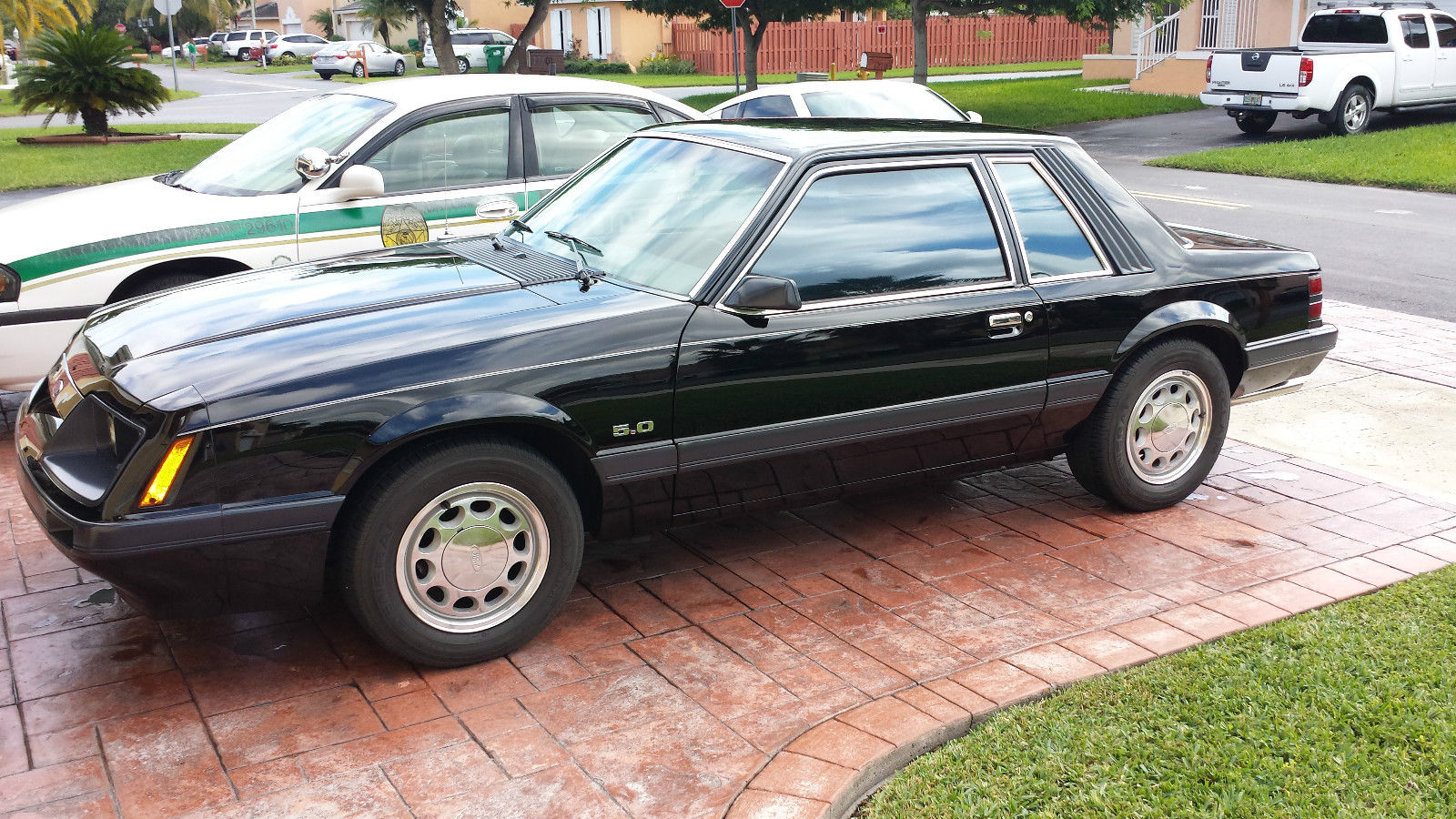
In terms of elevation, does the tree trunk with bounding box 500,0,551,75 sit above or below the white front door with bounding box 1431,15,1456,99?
above

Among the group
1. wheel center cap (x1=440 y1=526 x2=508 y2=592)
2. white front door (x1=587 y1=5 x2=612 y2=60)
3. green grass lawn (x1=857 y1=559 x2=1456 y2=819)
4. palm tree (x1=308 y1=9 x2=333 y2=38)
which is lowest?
green grass lawn (x1=857 y1=559 x2=1456 y2=819)

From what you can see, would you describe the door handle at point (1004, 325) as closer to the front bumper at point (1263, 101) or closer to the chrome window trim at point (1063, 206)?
the chrome window trim at point (1063, 206)

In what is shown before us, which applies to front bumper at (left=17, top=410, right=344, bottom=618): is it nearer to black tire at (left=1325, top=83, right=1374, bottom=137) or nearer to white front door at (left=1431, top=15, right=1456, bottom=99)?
black tire at (left=1325, top=83, right=1374, bottom=137)

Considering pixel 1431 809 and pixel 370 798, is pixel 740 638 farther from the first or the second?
pixel 1431 809

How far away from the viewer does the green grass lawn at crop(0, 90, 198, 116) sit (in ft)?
101

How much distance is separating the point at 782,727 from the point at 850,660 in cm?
47

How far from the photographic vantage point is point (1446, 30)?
850 inches

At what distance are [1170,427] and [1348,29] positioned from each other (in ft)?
63.4

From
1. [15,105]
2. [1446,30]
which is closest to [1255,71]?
[1446,30]

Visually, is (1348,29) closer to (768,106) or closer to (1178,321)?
(768,106)

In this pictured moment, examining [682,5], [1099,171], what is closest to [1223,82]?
[682,5]

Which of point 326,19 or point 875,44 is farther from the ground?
point 326,19

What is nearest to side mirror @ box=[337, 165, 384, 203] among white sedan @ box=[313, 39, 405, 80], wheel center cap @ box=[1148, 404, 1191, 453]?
wheel center cap @ box=[1148, 404, 1191, 453]

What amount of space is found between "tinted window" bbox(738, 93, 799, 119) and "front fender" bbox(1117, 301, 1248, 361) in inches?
307
